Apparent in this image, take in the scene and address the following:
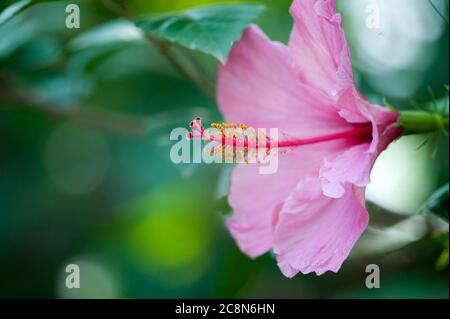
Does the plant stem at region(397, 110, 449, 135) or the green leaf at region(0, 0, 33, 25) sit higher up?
the green leaf at region(0, 0, 33, 25)

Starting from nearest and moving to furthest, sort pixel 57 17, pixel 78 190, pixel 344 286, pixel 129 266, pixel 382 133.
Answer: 1. pixel 382 133
2. pixel 344 286
3. pixel 57 17
4. pixel 129 266
5. pixel 78 190

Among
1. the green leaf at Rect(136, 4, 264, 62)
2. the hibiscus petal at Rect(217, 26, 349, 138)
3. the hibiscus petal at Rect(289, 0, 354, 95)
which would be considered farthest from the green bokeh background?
the hibiscus petal at Rect(289, 0, 354, 95)

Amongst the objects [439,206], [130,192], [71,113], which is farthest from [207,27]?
[130,192]

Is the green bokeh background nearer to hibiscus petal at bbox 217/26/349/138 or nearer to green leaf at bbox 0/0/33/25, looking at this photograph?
hibiscus petal at bbox 217/26/349/138

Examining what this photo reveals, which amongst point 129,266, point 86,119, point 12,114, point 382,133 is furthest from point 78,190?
point 382,133

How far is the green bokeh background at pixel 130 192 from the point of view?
1.90 metres

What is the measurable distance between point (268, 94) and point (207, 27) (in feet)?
0.63

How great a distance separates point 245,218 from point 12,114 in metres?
1.87

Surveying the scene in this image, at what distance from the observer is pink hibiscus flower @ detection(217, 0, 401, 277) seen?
3.65 feet

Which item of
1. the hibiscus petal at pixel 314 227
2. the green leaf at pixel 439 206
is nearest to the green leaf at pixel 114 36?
the hibiscus petal at pixel 314 227

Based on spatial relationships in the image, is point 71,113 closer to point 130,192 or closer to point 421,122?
point 130,192

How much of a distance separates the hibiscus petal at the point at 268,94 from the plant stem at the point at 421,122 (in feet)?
0.36

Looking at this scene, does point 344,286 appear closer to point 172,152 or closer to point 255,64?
point 172,152

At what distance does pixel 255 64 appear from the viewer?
4.49 feet
